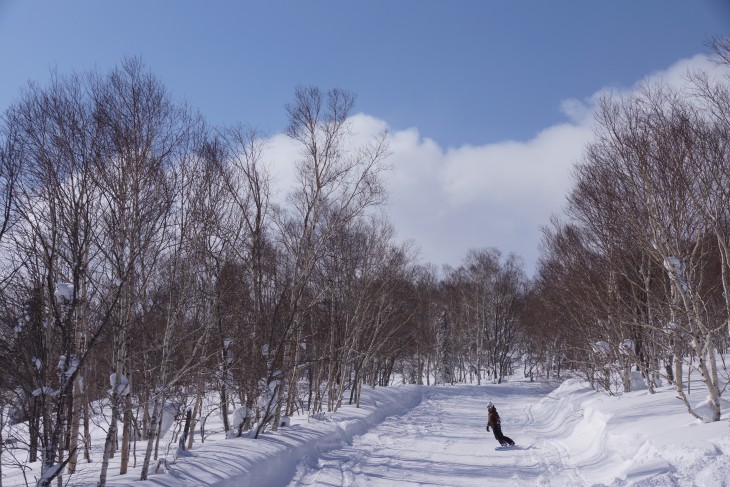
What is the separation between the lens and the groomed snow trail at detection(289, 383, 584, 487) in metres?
10.1

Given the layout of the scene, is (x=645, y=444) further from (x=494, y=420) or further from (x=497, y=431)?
(x=494, y=420)

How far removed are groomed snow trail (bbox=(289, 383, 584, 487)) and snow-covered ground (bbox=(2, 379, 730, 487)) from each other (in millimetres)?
22

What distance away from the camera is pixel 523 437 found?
16078 millimetres

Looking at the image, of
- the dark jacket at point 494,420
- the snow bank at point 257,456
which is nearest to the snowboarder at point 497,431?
the dark jacket at point 494,420

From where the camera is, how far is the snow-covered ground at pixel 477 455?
8.34 metres

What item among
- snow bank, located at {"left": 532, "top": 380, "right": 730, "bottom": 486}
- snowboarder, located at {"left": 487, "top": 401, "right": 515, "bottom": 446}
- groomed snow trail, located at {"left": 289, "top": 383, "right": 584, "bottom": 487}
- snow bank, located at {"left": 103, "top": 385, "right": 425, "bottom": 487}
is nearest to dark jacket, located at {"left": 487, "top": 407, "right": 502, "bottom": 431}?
snowboarder, located at {"left": 487, "top": 401, "right": 515, "bottom": 446}

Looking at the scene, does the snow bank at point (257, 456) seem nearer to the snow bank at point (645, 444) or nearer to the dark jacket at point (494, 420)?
the dark jacket at point (494, 420)

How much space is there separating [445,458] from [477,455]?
88 cm

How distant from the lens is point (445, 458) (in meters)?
12.5

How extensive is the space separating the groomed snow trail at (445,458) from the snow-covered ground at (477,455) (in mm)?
22

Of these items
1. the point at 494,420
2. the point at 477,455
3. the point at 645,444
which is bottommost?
the point at 477,455

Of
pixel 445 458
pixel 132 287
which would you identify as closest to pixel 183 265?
pixel 132 287

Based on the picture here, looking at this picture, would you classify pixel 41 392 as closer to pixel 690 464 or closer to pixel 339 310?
pixel 690 464

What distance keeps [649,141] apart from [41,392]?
37.9 ft
